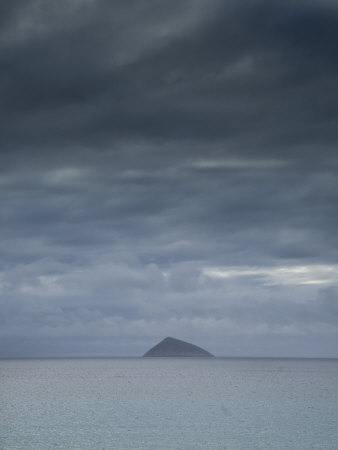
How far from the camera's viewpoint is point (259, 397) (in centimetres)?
10462

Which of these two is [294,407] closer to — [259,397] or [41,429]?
[259,397]

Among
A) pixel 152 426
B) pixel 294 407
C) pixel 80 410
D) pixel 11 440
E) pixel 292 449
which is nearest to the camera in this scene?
pixel 292 449

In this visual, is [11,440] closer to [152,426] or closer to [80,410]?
[152,426]

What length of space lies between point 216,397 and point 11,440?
5441 centimetres

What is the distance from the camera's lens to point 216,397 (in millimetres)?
103125

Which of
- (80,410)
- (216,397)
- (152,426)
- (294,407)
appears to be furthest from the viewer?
(216,397)

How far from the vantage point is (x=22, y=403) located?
91.9 m

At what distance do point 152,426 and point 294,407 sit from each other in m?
31.9

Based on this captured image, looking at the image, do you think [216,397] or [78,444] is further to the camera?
[216,397]

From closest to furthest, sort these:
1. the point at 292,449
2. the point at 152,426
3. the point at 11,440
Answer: the point at 292,449
the point at 11,440
the point at 152,426

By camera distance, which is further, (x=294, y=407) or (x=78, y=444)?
(x=294, y=407)

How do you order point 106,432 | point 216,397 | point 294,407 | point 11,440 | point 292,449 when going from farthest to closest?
point 216,397 < point 294,407 < point 106,432 < point 11,440 < point 292,449

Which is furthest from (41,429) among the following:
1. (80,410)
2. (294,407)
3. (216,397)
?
(216,397)

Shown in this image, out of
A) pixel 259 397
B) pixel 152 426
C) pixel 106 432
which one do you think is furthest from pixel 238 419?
pixel 259 397
